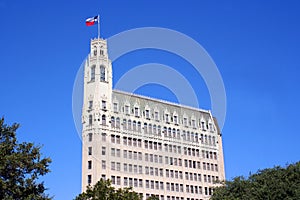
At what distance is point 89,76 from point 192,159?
43961 mm

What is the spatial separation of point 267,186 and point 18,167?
141 feet

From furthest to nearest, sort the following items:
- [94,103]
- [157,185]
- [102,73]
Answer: [102,73] → [157,185] → [94,103]

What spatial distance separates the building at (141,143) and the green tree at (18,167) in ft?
259

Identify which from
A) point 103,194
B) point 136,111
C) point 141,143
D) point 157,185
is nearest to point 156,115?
point 136,111

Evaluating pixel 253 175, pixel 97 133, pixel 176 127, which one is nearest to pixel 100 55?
pixel 97 133

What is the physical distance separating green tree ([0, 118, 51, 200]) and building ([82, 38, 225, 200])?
259 ft

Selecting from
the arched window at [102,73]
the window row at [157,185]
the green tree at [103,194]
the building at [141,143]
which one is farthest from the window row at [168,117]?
the green tree at [103,194]

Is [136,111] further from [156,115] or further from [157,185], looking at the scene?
[157,185]

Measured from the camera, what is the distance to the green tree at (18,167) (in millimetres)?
55625

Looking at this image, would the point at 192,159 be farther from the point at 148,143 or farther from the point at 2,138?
the point at 2,138

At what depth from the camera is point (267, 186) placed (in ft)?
267

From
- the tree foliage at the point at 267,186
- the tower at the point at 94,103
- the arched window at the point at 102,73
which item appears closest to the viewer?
the tree foliage at the point at 267,186

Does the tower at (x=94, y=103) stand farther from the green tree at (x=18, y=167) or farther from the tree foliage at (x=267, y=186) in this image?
the green tree at (x=18, y=167)

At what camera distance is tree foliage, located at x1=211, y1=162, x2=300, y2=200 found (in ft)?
257
